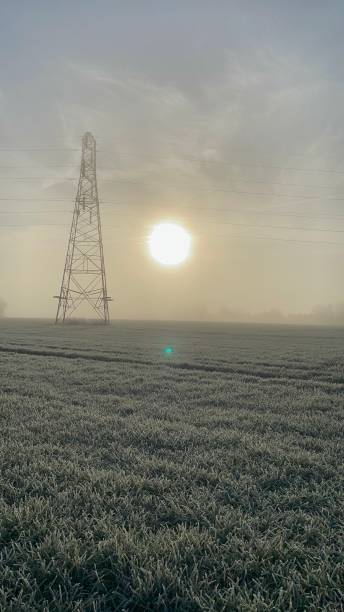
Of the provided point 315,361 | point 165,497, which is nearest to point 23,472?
point 165,497

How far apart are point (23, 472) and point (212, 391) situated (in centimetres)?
741

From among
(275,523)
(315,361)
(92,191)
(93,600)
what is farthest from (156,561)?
(92,191)

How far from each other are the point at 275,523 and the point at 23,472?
343cm

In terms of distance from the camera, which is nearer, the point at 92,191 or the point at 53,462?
the point at 53,462

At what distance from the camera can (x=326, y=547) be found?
341 centimetres

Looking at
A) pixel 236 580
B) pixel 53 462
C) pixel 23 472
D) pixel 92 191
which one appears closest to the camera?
pixel 236 580

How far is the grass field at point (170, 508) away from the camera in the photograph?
9.67ft

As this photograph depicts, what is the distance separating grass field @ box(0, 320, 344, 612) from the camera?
9.67 ft

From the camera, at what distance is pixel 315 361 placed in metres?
20.2

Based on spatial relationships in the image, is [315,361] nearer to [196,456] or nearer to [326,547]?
[196,456]

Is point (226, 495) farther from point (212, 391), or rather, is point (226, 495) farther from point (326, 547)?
point (212, 391)

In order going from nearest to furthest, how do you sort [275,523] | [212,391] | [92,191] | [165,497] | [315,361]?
1. [275,523]
2. [165,497]
3. [212,391]
4. [315,361]
5. [92,191]

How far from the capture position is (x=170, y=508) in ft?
13.5

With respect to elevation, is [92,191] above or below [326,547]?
above
